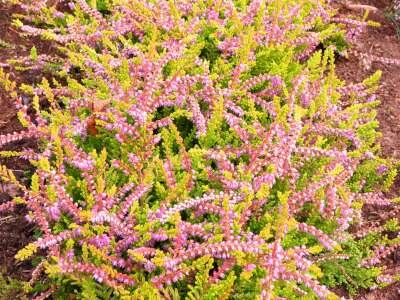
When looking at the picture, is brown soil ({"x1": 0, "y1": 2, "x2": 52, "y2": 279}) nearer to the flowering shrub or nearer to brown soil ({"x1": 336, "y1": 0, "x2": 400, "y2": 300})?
the flowering shrub

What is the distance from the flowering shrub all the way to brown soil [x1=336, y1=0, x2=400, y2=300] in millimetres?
319

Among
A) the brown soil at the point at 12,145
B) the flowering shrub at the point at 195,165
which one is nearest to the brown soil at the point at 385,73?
the flowering shrub at the point at 195,165

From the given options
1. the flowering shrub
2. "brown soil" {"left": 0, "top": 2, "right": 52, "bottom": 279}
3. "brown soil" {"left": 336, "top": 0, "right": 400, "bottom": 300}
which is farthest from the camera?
"brown soil" {"left": 336, "top": 0, "right": 400, "bottom": 300}

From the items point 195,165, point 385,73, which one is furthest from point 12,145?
point 385,73

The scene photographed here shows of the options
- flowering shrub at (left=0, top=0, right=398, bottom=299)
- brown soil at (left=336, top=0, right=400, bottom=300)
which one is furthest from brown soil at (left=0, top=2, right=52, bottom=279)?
brown soil at (left=336, top=0, right=400, bottom=300)

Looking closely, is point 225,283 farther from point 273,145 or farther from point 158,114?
point 158,114

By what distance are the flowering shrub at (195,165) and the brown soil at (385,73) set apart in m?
0.32

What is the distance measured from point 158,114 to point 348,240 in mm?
1443

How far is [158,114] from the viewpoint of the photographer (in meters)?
3.41

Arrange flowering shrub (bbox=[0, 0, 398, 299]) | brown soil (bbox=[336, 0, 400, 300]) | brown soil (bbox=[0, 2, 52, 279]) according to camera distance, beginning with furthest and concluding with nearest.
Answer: brown soil (bbox=[336, 0, 400, 300]) → brown soil (bbox=[0, 2, 52, 279]) → flowering shrub (bbox=[0, 0, 398, 299])

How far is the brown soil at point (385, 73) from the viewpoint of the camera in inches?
156

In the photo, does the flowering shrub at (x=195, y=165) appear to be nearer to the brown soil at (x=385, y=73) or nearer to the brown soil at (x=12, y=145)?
the brown soil at (x=12, y=145)

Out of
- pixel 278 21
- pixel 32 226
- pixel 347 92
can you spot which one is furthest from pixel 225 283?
pixel 278 21

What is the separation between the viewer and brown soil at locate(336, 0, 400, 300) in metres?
3.97
